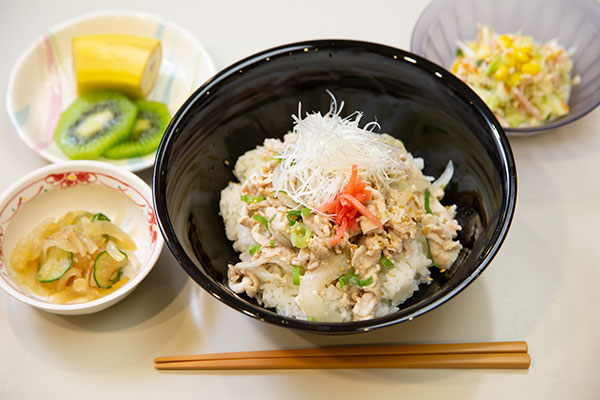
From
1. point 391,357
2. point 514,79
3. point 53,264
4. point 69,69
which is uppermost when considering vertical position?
point 514,79

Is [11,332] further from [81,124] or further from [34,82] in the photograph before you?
[34,82]

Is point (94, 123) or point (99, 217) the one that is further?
point (94, 123)

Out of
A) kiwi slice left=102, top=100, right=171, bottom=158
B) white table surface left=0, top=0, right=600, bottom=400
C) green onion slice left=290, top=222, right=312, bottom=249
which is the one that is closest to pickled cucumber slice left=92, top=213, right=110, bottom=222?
white table surface left=0, top=0, right=600, bottom=400

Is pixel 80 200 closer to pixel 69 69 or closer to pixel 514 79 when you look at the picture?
pixel 69 69

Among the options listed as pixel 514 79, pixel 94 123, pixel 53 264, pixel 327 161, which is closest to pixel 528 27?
pixel 514 79

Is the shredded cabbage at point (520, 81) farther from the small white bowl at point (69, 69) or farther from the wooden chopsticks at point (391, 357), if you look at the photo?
the small white bowl at point (69, 69)

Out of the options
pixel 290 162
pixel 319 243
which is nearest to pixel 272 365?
pixel 319 243
